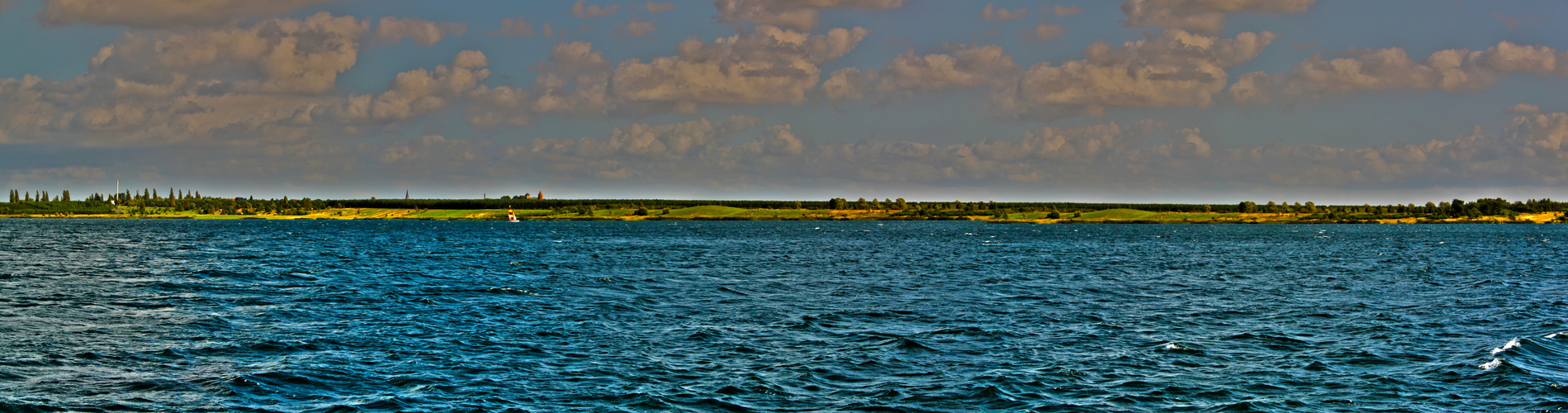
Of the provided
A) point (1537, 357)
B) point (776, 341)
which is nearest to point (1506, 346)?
point (1537, 357)

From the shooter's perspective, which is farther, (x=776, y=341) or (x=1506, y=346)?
(x=776, y=341)

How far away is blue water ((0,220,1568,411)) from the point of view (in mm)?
24906

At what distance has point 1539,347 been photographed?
33.0 m

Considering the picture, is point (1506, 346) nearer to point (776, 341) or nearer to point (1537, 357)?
point (1537, 357)

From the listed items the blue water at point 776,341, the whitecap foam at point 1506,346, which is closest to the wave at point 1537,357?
the whitecap foam at point 1506,346

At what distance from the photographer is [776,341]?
113ft

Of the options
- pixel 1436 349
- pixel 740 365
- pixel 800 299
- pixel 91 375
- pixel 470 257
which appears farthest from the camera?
pixel 470 257

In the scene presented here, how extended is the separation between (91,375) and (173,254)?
83096mm

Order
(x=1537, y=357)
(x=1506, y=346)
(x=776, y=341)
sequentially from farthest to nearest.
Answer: (x=776, y=341) < (x=1506, y=346) < (x=1537, y=357)

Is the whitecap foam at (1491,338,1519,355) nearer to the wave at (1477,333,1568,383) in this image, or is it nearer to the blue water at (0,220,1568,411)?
the wave at (1477,333,1568,383)

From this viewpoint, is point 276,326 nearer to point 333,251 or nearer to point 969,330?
point 969,330

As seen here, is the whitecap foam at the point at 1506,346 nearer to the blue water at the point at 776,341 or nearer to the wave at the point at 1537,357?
the wave at the point at 1537,357

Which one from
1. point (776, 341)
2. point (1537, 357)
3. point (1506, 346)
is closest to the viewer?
point (1537, 357)

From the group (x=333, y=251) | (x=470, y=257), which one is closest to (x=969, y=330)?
(x=470, y=257)
